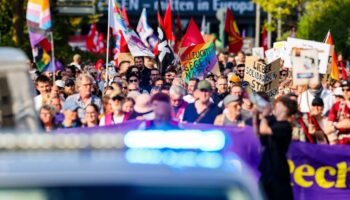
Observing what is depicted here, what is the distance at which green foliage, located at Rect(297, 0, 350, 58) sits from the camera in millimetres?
35656

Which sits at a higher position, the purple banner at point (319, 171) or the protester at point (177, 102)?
the protester at point (177, 102)

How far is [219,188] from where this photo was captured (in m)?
3.49

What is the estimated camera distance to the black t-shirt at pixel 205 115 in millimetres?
11492

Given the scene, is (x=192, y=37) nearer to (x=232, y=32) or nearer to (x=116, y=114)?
(x=232, y=32)

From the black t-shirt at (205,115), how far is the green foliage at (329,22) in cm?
2239

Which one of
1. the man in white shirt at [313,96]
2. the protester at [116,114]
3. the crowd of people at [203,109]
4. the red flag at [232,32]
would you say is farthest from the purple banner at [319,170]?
the red flag at [232,32]

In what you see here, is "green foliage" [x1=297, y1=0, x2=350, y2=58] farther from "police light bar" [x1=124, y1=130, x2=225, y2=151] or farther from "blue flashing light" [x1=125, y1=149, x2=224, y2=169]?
"blue flashing light" [x1=125, y1=149, x2=224, y2=169]

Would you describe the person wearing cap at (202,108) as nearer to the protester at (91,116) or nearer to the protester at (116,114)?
the protester at (116,114)

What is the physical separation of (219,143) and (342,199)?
7.35 m

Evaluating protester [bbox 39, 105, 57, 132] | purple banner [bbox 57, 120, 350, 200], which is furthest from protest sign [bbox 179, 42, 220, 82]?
protester [bbox 39, 105, 57, 132]

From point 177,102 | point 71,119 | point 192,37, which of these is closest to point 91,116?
point 71,119

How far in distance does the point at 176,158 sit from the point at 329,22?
33675mm

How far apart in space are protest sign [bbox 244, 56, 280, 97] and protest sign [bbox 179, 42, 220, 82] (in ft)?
5.87

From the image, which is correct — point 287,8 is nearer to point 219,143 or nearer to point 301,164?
point 301,164
